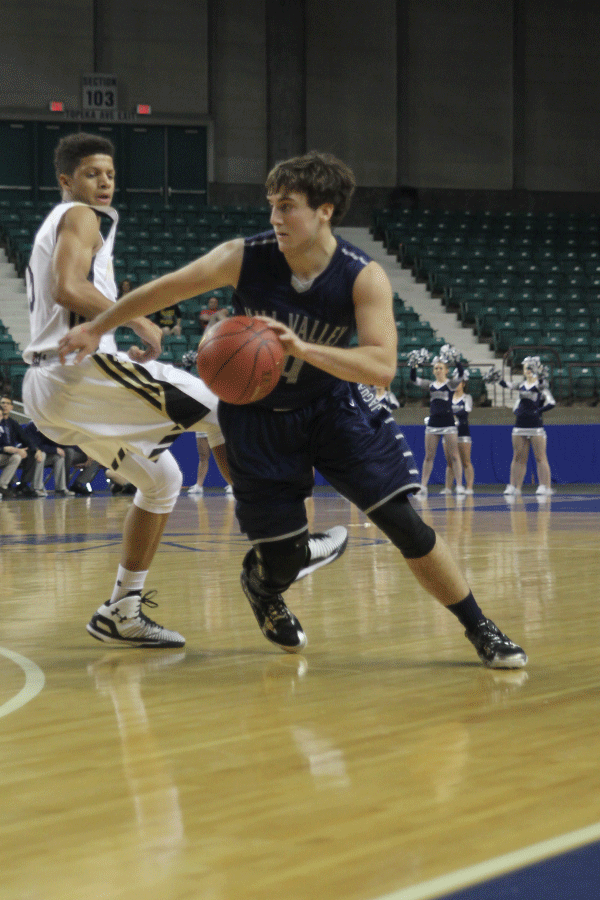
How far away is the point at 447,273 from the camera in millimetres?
23875

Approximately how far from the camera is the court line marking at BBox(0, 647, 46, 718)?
10.8ft

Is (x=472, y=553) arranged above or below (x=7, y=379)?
below

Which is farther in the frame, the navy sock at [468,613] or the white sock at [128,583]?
the white sock at [128,583]

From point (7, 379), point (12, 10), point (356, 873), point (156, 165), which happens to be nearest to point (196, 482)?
point (7, 379)

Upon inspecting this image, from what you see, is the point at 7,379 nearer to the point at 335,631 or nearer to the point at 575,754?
the point at 335,631

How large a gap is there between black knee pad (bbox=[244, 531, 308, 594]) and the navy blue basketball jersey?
485mm

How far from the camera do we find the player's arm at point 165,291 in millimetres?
3604

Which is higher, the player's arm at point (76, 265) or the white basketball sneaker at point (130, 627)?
the player's arm at point (76, 265)

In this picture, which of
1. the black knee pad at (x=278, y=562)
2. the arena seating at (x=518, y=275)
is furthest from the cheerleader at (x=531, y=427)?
the black knee pad at (x=278, y=562)

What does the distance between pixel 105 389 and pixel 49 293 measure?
42 centimetres

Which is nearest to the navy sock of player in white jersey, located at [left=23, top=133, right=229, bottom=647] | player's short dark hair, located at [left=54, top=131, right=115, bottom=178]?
player in white jersey, located at [left=23, top=133, right=229, bottom=647]

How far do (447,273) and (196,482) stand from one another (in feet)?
30.2

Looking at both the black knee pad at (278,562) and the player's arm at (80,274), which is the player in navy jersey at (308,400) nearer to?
the black knee pad at (278,562)

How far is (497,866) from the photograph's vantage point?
1936 millimetres
